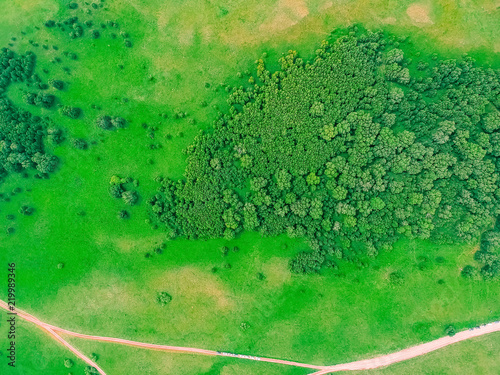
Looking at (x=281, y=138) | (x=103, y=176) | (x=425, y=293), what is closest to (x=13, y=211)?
(x=103, y=176)

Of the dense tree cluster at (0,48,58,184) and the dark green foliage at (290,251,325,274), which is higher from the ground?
the dense tree cluster at (0,48,58,184)

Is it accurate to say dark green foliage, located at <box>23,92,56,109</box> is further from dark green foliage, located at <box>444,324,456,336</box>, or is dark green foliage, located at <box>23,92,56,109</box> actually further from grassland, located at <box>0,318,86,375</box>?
dark green foliage, located at <box>444,324,456,336</box>

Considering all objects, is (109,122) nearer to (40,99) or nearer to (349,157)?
(40,99)

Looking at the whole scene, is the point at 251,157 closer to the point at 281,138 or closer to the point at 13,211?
the point at 281,138

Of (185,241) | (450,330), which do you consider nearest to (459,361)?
(450,330)

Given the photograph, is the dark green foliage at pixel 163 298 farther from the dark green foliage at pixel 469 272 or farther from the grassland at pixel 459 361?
the dark green foliage at pixel 469 272

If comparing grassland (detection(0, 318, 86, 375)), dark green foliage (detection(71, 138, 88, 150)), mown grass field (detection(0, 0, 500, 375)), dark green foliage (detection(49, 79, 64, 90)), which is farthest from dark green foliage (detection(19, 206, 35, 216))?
dark green foliage (detection(49, 79, 64, 90))
